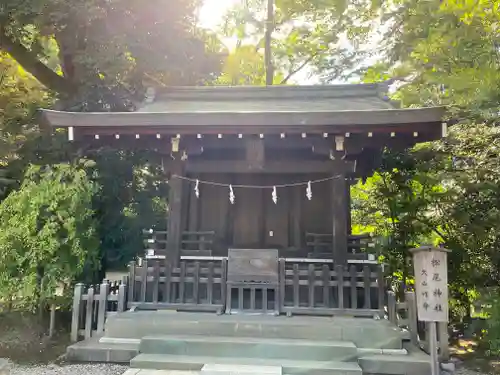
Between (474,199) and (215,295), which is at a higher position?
(474,199)

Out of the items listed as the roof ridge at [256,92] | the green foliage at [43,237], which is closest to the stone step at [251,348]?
the green foliage at [43,237]

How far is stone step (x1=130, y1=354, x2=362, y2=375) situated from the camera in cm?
472

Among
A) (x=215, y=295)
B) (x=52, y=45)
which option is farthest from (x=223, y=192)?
(x=52, y=45)

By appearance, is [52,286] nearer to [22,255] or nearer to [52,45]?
[22,255]

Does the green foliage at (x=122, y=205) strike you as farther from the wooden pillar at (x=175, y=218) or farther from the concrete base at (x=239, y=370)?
the concrete base at (x=239, y=370)

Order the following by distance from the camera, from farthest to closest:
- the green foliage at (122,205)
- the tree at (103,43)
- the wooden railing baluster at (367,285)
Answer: the tree at (103,43) < the green foliage at (122,205) < the wooden railing baluster at (367,285)

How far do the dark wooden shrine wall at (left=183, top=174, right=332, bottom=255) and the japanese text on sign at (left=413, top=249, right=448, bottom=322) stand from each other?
10.0 ft

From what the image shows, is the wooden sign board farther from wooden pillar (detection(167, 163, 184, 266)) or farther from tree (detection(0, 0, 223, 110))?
tree (detection(0, 0, 223, 110))

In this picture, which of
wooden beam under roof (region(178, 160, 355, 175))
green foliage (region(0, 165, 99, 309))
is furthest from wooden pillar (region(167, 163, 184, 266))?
green foliage (region(0, 165, 99, 309))

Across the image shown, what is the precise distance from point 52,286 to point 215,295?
9.19 ft

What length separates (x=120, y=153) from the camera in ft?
32.4

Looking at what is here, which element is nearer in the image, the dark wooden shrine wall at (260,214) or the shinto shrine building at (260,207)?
the shinto shrine building at (260,207)

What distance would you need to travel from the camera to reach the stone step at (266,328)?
5.46 metres

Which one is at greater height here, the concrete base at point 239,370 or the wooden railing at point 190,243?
the wooden railing at point 190,243
